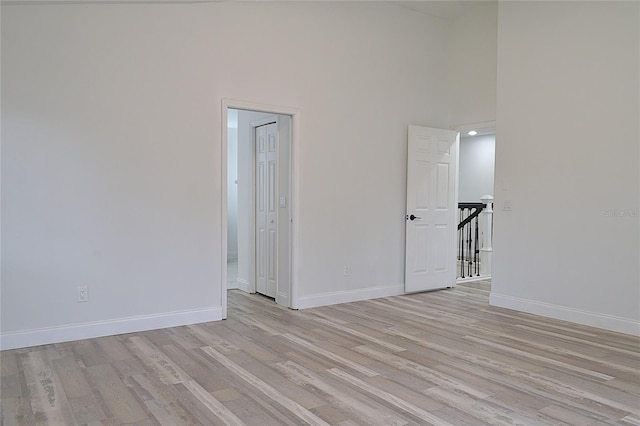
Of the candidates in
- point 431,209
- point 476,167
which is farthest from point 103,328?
point 476,167

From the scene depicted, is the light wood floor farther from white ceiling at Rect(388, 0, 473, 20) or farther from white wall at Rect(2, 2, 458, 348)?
white ceiling at Rect(388, 0, 473, 20)

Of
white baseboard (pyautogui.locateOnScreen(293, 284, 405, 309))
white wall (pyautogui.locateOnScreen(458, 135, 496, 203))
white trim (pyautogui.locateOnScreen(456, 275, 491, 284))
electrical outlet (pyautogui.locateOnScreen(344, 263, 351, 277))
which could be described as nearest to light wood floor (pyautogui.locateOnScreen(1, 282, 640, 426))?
white baseboard (pyautogui.locateOnScreen(293, 284, 405, 309))

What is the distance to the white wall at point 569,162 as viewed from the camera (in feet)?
13.7

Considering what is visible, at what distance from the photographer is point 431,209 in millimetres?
5996

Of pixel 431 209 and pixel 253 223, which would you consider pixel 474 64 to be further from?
pixel 253 223

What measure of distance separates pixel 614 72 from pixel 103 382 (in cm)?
475

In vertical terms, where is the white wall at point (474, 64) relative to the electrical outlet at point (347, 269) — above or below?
above

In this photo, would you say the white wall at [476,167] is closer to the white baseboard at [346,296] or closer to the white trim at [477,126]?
the white trim at [477,126]

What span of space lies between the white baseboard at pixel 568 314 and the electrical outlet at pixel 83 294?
4019 millimetres

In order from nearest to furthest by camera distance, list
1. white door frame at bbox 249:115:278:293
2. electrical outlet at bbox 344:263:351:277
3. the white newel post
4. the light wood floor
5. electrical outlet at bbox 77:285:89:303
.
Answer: the light wood floor < electrical outlet at bbox 77:285:89:303 < electrical outlet at bbox 344:263:351:277 < white door frame at bbox 249:115:278:293 < the white newel post

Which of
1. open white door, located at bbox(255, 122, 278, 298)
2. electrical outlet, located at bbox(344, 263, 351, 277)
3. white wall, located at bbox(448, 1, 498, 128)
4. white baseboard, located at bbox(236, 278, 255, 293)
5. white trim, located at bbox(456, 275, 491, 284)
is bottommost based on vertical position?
white trim, located at bbox(456, 275, 491, 284)

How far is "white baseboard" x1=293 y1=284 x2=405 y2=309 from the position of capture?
505 centimetres

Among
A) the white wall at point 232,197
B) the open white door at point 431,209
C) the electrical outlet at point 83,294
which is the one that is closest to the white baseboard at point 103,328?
the electrical outlet at point 83,294

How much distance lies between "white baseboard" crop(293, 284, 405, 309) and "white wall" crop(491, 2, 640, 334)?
1.17 meters
